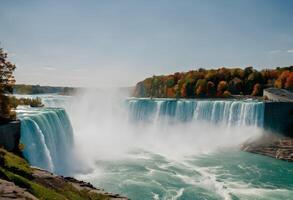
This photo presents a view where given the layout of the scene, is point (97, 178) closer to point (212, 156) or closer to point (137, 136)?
point (212, 156)

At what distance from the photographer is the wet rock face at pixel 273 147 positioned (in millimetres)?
28059

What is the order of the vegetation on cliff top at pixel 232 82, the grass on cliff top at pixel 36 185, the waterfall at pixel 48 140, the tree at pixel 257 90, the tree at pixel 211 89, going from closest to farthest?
the grass on cliff top at pixel 36 185 < the waterfall at pixel 48 140 < the tree at pixel 257 90 < the vegetation on cliff top at pixel 232 82 < the tree at pixel 211 89

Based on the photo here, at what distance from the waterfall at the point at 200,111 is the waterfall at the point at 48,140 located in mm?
16996

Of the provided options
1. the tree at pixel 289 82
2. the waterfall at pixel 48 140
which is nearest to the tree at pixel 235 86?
the tree at pixel 289 82

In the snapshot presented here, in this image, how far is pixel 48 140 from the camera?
65.1 ft

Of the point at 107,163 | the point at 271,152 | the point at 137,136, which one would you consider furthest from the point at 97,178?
the point at 137,136

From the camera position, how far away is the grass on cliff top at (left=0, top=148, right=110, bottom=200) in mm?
8594

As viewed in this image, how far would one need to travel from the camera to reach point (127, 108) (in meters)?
44.2

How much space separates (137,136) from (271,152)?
1549 cm

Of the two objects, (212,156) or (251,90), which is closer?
(212,156)

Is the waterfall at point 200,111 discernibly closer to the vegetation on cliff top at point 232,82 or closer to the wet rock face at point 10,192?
the vegetation on cliff top at point 232,82

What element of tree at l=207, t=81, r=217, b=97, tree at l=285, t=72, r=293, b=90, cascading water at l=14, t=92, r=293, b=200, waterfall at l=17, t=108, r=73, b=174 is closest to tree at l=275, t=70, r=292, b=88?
tree at l=285, t=72, r=293, b=90

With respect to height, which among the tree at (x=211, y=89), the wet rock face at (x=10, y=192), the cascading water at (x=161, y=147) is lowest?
the cascading water at (x=161, y=147)

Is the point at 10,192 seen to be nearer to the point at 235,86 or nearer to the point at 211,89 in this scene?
the point at 235,86
